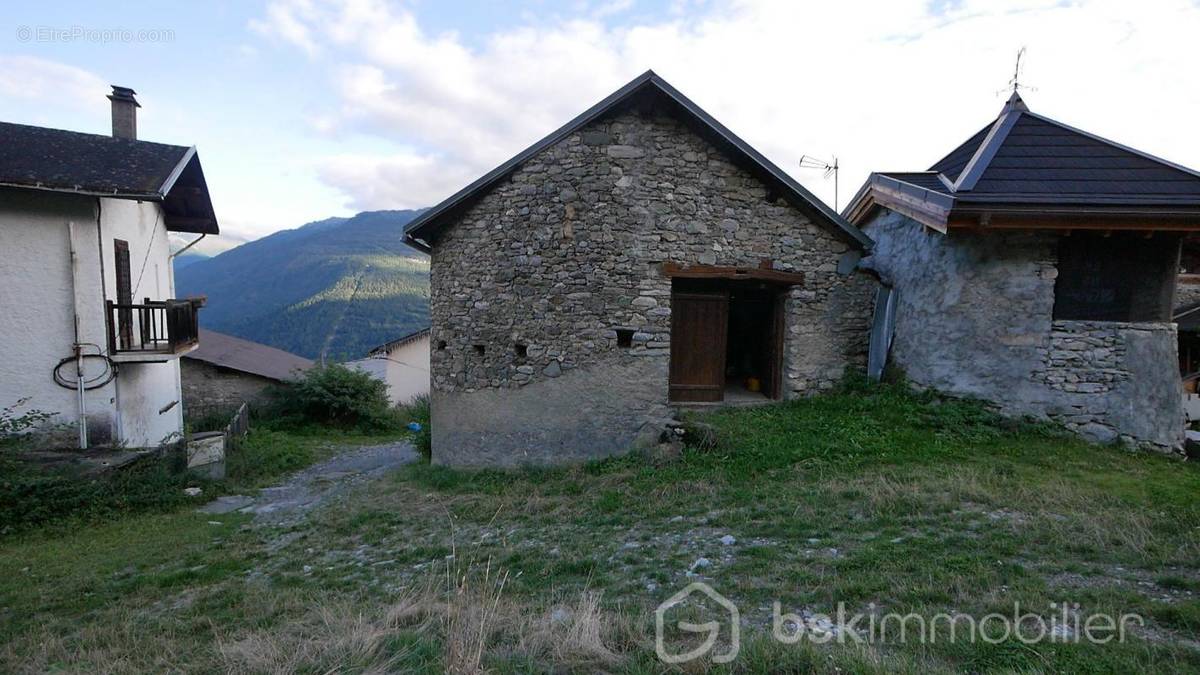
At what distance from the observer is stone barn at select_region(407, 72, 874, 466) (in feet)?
26.8

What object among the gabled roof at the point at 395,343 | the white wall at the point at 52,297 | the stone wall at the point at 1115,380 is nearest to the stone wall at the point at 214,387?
the gabled roof at the point at 395,343

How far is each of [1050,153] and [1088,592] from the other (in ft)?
22.9

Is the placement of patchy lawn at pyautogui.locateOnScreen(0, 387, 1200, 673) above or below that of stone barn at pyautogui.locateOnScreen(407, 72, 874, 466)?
below

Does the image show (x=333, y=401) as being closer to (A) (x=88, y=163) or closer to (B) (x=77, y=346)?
(B) (x=77, y=346)

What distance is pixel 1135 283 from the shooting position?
782 centimetres

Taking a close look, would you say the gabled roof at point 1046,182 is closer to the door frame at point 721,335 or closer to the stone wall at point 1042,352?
the stone wall at point 1042,352

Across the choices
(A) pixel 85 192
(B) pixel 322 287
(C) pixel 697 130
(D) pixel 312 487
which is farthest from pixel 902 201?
(B) pixel 322 287

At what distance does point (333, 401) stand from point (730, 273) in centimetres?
1439

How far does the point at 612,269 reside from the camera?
26.7ft

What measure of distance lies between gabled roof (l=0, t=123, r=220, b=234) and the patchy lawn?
511cm

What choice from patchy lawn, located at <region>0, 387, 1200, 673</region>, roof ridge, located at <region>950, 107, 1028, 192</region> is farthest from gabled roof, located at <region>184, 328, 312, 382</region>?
roof ridge, located at <region>950, 107, 1028, 192</region>

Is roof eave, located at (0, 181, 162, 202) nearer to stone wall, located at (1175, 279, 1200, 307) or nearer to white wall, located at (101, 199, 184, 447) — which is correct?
white wall, located at (101, 199, 184, 447)

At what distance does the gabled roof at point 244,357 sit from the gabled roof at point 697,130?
12150mm

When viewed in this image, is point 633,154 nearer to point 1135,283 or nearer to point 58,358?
point 1135,283
